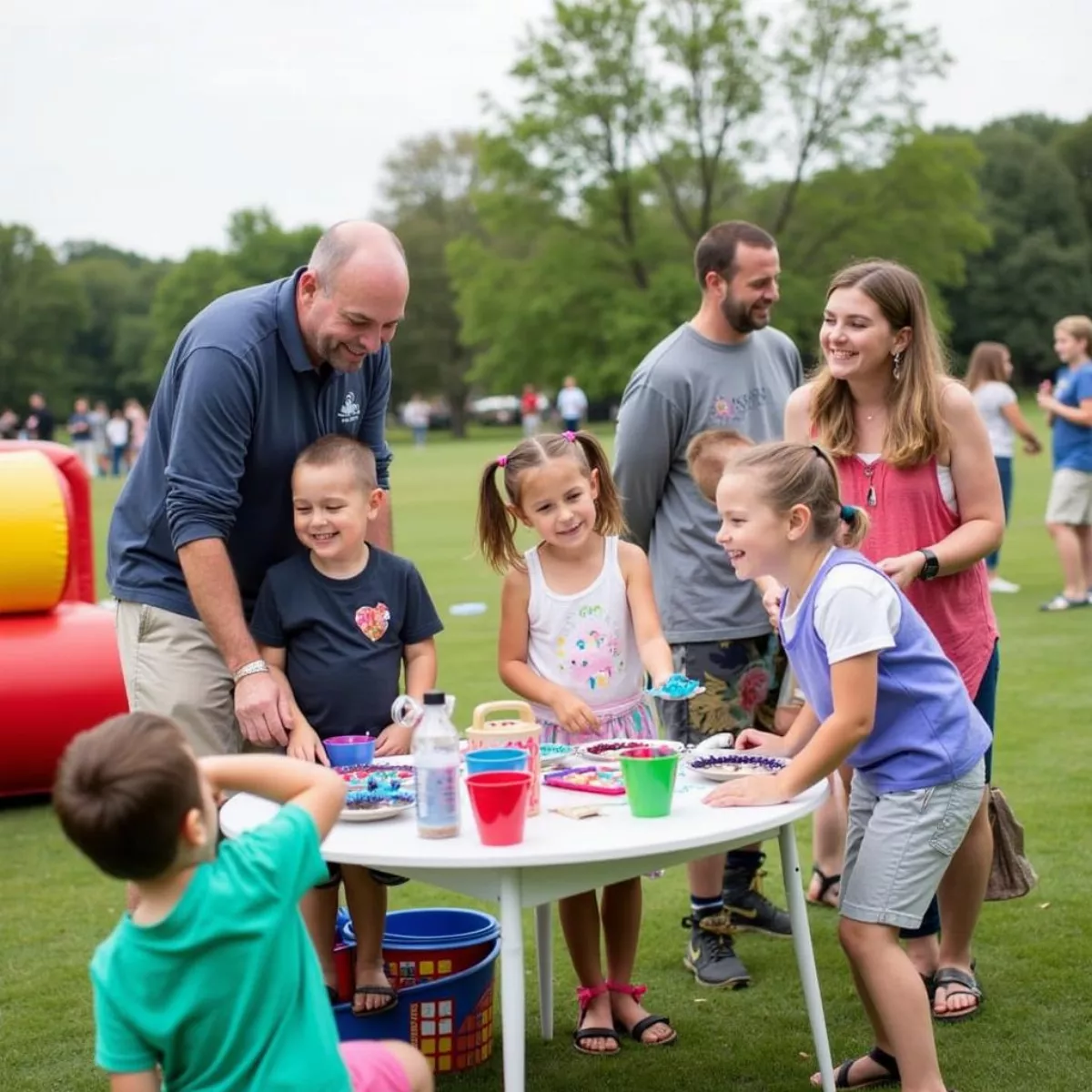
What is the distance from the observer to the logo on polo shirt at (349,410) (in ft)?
13.1

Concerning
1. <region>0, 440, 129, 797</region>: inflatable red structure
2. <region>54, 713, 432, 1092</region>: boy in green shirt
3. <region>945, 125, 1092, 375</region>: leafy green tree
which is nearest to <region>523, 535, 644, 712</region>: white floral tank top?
<region>54, 713, 432, 1092</region>: boy in green shirt

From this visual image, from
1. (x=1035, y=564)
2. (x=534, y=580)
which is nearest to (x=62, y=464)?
(x=534, y=580)

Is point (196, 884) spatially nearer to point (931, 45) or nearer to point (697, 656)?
point (697, 656)

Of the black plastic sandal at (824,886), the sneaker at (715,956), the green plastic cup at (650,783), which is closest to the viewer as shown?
the green plastic cup at (650,783)

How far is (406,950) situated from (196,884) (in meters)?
1.63

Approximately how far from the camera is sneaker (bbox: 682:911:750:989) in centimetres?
450

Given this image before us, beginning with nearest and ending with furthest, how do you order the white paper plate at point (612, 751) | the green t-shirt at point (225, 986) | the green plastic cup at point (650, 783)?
the green t-shirt at point (225, 986) → the green plastic cup at point (650, 783) → the white paper plate at point (612, 751)

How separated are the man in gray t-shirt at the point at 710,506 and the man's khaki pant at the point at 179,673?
1558 millimetres

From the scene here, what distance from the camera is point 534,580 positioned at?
4.17m

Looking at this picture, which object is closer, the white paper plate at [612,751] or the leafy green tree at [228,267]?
the white paper plate at [612,751]

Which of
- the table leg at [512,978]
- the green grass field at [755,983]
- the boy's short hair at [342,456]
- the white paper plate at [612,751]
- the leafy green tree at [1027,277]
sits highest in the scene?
the leafy green tree at [1027,277]

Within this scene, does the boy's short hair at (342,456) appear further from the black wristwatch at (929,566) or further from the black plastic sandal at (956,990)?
the black plastic sandal at (956,990)

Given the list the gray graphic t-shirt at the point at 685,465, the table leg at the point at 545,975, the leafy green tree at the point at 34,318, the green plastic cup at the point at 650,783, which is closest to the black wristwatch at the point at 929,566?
the gray graphic t-shirt at the point at 685,465

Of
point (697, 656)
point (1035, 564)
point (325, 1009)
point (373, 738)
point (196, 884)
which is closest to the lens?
point (196, 884)
